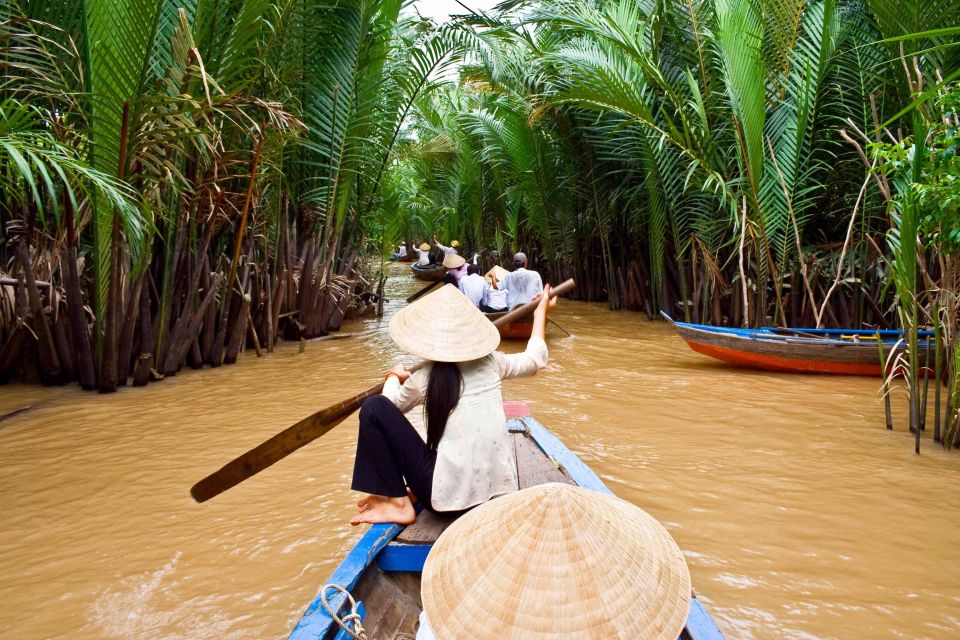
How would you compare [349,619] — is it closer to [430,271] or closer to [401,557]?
[401,557]

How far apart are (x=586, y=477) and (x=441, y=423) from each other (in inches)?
30.4

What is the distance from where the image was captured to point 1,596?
2496 mm

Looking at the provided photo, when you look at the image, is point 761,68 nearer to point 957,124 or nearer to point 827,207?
point 827,207

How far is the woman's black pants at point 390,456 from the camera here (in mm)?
2398

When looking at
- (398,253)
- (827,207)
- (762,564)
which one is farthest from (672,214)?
(398,253)

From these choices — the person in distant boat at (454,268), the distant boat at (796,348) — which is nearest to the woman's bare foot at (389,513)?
the distant boat at (796,348)

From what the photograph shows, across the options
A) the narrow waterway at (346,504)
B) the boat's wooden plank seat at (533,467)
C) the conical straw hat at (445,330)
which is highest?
the conical straw hat at (445,330)

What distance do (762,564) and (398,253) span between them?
31.2m

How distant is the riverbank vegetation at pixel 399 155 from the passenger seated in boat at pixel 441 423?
5.13 ft

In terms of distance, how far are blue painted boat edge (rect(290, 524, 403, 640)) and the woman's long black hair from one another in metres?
0.40

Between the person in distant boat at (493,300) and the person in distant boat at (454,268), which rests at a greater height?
the person in distant boat at (454,268)

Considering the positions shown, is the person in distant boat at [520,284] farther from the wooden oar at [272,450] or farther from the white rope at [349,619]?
the white rope at [349,619]

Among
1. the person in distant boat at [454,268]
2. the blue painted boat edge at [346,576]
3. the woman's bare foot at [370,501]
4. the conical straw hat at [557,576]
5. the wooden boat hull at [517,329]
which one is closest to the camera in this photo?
the conical straw hat at [557,576]

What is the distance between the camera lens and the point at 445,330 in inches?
89.3
